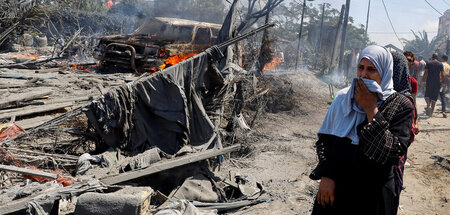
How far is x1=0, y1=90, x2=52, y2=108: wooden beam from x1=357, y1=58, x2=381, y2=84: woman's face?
613 cm

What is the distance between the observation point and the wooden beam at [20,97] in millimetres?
6047

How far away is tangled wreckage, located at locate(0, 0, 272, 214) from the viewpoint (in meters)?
3.33

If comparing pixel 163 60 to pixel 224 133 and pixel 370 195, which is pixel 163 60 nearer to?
pixel 224 133

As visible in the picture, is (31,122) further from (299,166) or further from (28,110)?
(299,166)

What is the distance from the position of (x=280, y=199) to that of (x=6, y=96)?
18.0 feet

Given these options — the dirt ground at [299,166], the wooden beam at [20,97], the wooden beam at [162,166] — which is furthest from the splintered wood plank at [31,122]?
the dirt ground at [299,166]

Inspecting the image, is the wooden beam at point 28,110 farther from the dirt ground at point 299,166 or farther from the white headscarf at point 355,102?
the white headscarf at point 355,102

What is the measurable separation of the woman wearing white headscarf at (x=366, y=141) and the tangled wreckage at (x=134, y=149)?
168 cm

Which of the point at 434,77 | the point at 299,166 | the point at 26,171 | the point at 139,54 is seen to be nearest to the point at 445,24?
the point at 434,77

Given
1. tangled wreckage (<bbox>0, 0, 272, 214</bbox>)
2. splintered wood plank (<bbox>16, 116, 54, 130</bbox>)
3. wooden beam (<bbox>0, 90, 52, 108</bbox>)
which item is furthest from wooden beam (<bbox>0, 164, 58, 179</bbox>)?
wooden beam (<bbox>0, 90, 52, 108</bbox>)

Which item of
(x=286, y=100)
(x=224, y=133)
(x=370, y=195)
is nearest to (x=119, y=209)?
(x=370, y=195)

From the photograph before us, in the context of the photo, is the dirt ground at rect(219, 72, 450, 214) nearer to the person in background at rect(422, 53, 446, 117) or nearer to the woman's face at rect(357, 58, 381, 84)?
the person in background at rect(422, 53, 446, 117)

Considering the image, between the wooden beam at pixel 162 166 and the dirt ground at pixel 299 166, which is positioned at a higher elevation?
the wooden beam at pixel 162 166

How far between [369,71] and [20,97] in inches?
250
